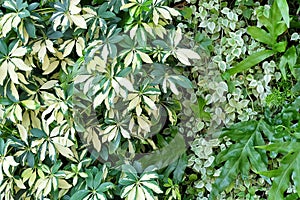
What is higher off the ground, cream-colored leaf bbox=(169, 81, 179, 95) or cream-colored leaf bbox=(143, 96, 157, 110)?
cream-colored leaf bbox=(169, 81, 179, 95)

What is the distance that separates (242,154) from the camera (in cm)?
148

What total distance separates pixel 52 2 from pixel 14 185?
66 centimetres

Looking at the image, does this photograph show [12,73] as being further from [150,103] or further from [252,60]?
[252,60]

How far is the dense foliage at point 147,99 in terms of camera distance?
4.50 ft

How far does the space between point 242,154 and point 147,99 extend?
0.40 meters

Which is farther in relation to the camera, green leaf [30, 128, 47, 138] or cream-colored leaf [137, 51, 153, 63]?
green leaf [30, 128, 47, 138]

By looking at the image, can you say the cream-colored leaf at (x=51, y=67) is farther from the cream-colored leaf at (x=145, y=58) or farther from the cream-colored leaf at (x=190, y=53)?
the cream-colored leaf at (x=190, y=53)

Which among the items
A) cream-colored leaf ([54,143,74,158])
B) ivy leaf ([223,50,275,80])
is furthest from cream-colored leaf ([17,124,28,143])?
ivy leaf ([223,50,275,80])

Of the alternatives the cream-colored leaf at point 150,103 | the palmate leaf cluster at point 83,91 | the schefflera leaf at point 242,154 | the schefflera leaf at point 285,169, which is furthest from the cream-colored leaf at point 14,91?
the schefflera leaf at point 285,169

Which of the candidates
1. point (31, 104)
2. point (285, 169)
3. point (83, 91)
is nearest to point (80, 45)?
point (83, 91)

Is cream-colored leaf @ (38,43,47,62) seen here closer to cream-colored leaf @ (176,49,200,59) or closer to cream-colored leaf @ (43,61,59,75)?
cream-colored leaf @ (43,61,59,75)

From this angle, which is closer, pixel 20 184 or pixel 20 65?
pixel 20 65

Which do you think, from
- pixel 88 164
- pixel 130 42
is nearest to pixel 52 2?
pixel 130 42

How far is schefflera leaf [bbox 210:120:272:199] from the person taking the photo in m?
1.46
